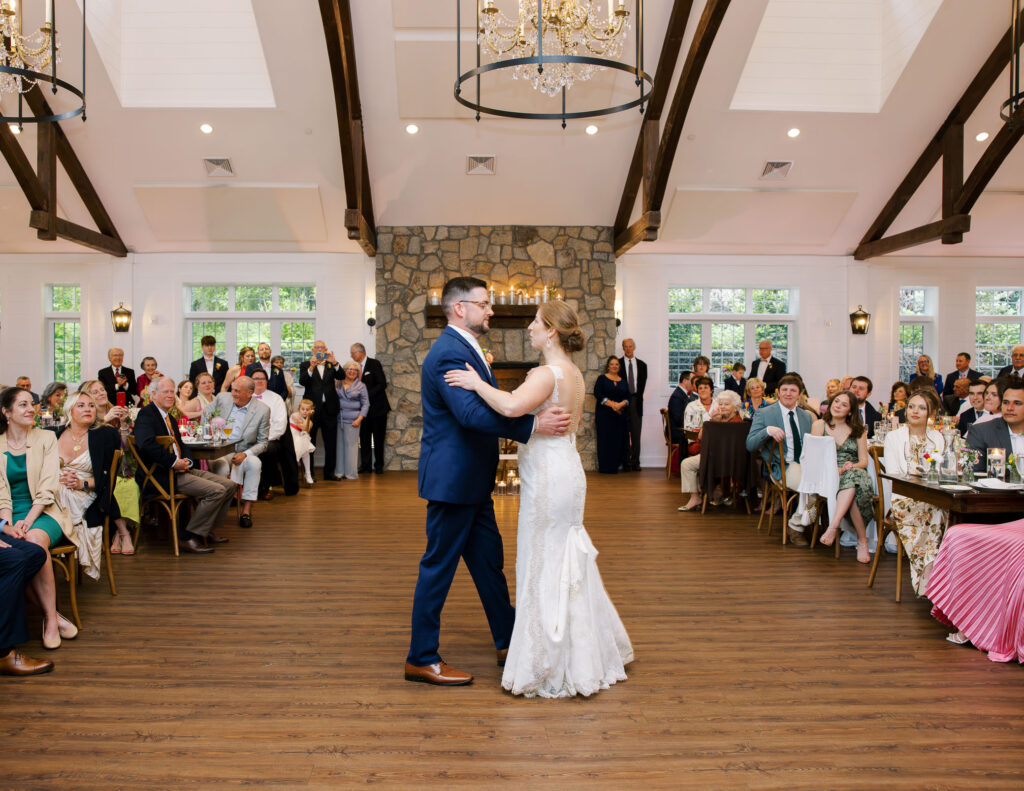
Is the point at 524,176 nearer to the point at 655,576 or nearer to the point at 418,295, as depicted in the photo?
the point at 418,295

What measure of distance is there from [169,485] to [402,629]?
255cm

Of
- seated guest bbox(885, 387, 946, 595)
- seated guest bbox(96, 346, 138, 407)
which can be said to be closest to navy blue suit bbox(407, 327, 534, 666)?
seated guest bbox(885, 387, 946, 595)

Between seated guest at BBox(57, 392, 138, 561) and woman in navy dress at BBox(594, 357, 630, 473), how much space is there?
6944 mm

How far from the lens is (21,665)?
3365 millimetres

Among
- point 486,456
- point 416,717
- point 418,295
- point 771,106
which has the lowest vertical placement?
point 416,717

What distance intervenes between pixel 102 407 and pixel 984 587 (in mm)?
5932

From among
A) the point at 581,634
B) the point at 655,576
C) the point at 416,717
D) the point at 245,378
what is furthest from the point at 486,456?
the point at 245,378

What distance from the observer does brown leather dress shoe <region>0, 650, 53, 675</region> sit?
335cm

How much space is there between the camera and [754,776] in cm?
254

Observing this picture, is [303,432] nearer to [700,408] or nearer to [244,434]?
[244,434]

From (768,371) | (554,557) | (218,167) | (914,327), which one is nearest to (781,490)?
(554,557)

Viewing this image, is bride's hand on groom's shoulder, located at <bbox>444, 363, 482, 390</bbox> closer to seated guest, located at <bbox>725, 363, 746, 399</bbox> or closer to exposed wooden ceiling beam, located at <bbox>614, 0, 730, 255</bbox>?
exposed wooden ceiling beam, located at <bbox>614, 0, 730, 255</bbox>

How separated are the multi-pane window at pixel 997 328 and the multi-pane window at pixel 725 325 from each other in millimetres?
3066

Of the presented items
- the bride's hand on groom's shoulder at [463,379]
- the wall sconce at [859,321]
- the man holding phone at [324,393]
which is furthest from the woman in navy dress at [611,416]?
the bride's hand on groom's shoulder at [463,379]
